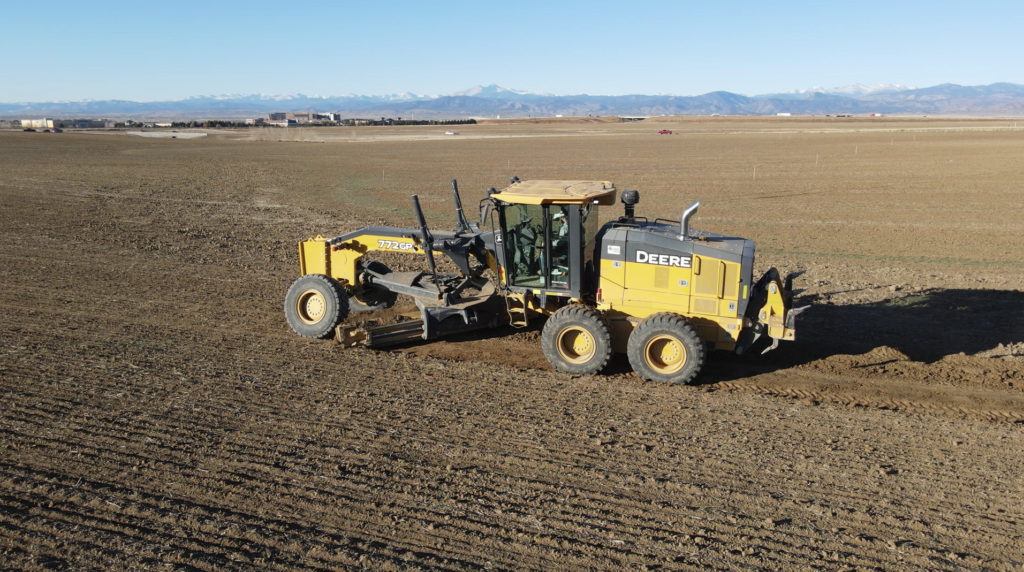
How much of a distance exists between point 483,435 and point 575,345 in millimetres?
2636

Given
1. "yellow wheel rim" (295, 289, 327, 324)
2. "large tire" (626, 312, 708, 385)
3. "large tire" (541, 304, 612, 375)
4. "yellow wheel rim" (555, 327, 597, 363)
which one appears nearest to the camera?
"large tire" (626, 312, 708, 385)

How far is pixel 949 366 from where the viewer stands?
9.73 meters

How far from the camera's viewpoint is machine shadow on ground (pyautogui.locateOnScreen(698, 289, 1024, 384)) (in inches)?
398

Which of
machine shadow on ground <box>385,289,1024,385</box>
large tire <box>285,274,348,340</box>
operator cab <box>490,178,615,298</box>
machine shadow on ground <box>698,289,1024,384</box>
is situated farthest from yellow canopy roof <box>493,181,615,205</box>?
large tire <box>285,274,348,340</box>

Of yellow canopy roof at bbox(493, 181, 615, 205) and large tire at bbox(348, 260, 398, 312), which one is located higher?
yellow canopy roof at bbox(493, 181, 615, 205)

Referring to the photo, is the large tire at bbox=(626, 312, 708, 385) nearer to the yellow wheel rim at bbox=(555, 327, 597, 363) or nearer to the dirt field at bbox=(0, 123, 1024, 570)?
the dirt field at bbox=(0, 123, 1024, 570)

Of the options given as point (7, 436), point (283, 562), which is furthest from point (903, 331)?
point (7, 436)

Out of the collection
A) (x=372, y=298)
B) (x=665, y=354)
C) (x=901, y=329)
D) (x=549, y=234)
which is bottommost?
(x=901, y=329)

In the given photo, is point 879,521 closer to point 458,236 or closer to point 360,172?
point 458,236

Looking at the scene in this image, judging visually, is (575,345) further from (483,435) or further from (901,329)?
(901,329)

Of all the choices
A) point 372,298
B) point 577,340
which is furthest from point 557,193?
point 372,298

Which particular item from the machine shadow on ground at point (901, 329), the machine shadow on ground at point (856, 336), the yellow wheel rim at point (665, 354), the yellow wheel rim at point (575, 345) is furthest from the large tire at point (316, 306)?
the machine shadow on ground at point (901, 329)

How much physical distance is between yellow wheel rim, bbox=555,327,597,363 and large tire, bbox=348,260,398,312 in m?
3.61

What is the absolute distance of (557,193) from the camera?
30.6 feet
